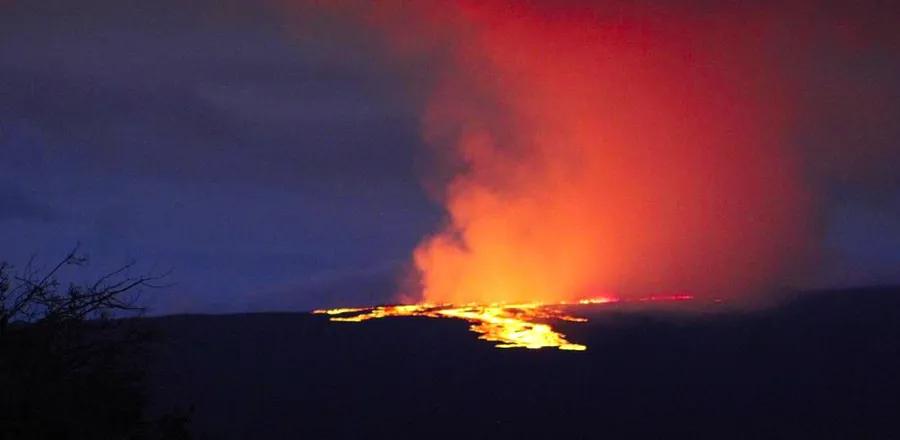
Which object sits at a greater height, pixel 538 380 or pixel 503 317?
pixel 503 317

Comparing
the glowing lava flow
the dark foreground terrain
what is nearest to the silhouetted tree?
the dark foreground terrain

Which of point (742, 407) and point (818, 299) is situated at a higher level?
point (818, 299)

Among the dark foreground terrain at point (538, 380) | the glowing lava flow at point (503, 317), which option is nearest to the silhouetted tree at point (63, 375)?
the dark foreground terrain at point (538, 380)

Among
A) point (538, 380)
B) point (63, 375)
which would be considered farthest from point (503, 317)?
point (63, 375)

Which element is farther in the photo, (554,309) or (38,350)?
(554,309)

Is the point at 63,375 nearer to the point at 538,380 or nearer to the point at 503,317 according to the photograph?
the point at 538,380

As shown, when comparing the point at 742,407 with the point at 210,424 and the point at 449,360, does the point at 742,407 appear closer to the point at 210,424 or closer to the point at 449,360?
the point at 449,360

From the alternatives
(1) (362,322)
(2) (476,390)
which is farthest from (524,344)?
(1) (362,322)
